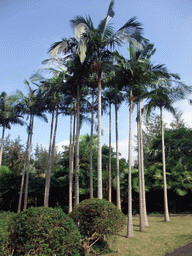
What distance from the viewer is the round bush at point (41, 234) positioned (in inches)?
186

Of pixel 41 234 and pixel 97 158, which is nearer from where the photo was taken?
pixel 41 234

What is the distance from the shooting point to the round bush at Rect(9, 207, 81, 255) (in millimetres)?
4734

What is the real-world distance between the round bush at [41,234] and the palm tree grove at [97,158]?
0.02 m

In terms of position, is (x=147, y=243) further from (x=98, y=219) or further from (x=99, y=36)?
(x=99, y=36)

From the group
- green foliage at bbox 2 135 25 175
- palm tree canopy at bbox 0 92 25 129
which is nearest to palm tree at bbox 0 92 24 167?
palm tree canopy at bbox 0 92 25 129

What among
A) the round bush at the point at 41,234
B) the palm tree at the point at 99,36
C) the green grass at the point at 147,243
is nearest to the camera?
the round bush at the point at 41,234

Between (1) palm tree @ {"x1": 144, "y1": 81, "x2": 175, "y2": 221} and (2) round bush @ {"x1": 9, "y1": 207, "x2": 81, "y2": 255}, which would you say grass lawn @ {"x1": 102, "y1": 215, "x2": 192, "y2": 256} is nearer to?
(2) round bush @ {"x1": 9, "y1": 207, "x2": 81, "y2": 255}

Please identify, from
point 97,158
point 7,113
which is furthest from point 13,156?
point 97,158

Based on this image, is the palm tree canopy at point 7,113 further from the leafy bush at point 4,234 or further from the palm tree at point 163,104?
the leafy bush at point 4,234

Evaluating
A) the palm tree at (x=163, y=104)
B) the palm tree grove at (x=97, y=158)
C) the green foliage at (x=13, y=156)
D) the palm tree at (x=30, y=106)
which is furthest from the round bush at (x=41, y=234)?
the green foliage at (x=13, y=156)

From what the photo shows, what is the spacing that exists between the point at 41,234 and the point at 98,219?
250 cm

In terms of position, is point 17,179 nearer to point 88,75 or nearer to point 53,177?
point 53,177

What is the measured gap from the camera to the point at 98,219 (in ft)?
22.6

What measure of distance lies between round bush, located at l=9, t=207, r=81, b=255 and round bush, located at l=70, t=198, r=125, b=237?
64.1 inches
